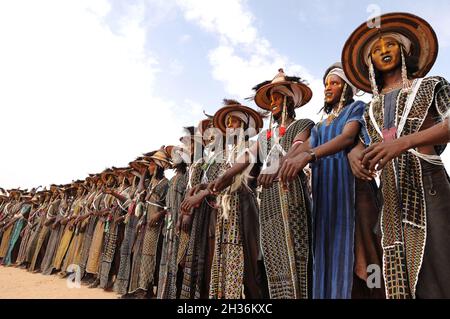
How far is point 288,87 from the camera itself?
3789mm

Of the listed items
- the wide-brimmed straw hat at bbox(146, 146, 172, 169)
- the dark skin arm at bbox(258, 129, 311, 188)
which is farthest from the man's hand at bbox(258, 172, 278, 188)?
the wide-brimmed straw hat at bbox(146, 146, 172, 169)

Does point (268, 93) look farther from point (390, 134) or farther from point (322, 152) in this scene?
point (390, 134)

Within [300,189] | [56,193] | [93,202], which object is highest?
[56,193]

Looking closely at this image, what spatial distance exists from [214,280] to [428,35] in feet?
10.1

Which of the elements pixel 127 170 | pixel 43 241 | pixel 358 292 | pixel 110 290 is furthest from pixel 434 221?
pixel 43 241

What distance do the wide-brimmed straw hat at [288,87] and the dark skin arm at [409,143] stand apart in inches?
66.8

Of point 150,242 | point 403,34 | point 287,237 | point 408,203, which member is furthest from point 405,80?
point 150,242

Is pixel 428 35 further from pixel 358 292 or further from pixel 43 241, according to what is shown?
pixel 43 241

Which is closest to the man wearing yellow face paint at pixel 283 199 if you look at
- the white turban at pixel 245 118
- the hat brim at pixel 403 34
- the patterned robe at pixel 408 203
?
the hat brim at pixel 403 34

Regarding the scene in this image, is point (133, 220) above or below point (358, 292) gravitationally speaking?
above

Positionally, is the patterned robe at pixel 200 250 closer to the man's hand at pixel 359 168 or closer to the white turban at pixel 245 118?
the white turban at pixel 245 118

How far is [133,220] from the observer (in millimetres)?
8070

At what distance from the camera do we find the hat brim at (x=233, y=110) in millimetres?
4871

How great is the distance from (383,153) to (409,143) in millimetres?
160
